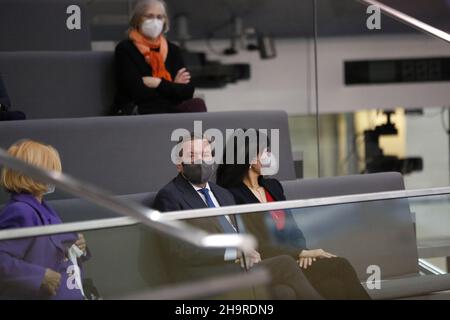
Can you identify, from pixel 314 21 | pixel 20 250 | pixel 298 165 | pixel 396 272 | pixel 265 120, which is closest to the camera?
pixel 20 250

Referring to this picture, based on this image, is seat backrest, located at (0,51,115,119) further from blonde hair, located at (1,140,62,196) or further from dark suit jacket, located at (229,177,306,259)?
dark suit jacket, located at (229,177,306,259)

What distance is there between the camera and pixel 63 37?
449 centimetres

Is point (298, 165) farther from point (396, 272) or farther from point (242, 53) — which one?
point (242, 53)

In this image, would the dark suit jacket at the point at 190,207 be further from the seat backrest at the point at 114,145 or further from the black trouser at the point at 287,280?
the seat backrest at the point at 114,145

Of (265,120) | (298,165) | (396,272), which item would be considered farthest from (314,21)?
(396,272)

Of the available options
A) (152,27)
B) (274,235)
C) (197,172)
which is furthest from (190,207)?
(152,27)

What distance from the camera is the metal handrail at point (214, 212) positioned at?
239cm

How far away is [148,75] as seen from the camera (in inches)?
158

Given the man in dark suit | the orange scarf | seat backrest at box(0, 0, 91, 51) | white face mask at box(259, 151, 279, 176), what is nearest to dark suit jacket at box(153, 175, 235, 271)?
the man in dark suit

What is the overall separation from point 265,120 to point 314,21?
48.1 inches

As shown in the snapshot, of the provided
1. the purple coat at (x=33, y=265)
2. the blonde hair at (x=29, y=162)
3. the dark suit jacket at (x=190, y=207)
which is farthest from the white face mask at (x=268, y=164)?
the purple coat at (x=33, y=265)

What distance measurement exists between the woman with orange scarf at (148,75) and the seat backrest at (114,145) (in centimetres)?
41

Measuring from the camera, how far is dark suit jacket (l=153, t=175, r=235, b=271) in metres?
2.50

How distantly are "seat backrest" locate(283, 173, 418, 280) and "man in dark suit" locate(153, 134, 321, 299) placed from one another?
15 cm
